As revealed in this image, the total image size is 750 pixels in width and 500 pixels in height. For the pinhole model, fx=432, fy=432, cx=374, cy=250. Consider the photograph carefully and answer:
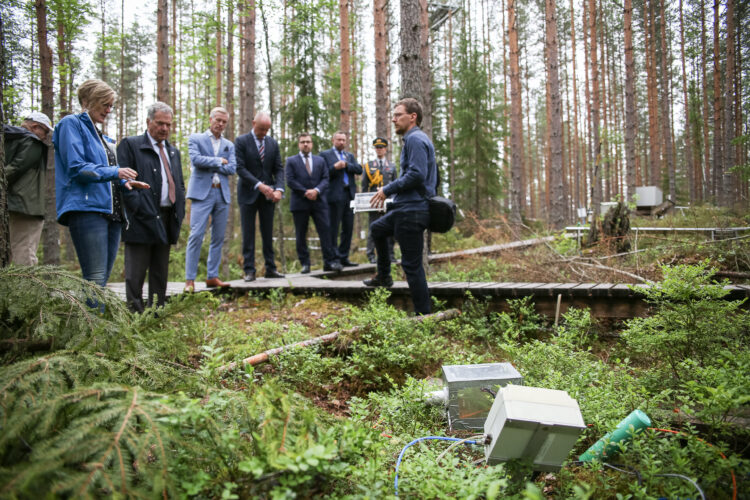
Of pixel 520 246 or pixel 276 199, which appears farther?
pixel 520 246

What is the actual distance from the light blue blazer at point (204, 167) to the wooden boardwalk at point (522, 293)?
1.38 m

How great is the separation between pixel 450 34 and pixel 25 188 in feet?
87.3

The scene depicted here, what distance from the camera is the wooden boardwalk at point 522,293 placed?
453cm

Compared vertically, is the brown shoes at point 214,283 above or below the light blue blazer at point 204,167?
below

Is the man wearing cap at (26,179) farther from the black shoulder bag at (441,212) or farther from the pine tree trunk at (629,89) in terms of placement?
the pine tree trunk at (629,89)

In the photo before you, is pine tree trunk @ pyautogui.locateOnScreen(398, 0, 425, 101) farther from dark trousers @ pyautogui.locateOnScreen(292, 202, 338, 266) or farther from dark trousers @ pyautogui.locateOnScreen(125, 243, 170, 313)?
dark trousers @ pyautogui.locateOnScreen(125, 243, 170, 313)

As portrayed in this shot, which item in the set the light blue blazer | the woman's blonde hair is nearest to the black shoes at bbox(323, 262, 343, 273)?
the light blue blazer

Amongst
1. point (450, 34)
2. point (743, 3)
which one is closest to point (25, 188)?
point (743, 3)

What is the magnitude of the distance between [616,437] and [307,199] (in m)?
6.36

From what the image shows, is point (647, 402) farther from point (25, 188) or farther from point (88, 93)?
point (25, 188)

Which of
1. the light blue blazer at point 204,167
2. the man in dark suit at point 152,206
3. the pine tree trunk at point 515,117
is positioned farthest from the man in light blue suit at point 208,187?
the pine tree trunk at point 515,117

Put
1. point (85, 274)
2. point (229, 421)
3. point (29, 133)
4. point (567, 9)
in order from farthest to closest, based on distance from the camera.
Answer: point (567, 9) → point (29, 133) → point (85, 274) → point (229, 421)

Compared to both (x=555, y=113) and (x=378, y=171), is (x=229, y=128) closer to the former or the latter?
(x=378, y=171)

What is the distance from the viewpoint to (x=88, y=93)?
3.82 m
